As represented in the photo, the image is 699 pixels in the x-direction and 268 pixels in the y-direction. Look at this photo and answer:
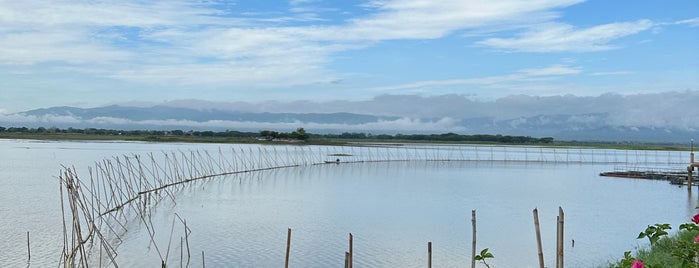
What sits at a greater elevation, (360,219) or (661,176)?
(661,176)

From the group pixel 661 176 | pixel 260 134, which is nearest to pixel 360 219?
pixel 661 176

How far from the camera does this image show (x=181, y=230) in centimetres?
1345

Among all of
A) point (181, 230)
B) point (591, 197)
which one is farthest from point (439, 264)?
point (591, 197)

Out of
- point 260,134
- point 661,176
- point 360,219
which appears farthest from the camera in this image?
point 260,134

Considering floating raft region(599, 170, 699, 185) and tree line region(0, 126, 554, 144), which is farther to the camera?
tree line region(0, 126, 554, 144)

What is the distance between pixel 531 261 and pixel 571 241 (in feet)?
7.84

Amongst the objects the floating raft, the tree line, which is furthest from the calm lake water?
the tree line

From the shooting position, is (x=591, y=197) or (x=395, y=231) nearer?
(x=395, y=231)

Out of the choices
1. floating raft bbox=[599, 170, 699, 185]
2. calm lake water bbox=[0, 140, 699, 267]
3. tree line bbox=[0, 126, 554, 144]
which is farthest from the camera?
tree line bbox=[0, 126, 554, 144]

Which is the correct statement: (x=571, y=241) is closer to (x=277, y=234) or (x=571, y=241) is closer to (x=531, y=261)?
(x=531, y=261)

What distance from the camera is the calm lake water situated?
1110 cm

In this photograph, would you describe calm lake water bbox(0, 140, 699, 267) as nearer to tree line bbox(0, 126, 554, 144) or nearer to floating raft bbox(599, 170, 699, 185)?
floating raft bbox(599, 170, 699, 185)

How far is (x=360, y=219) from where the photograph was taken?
15.7 m

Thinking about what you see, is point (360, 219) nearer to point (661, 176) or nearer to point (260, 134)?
point (661, 176)
